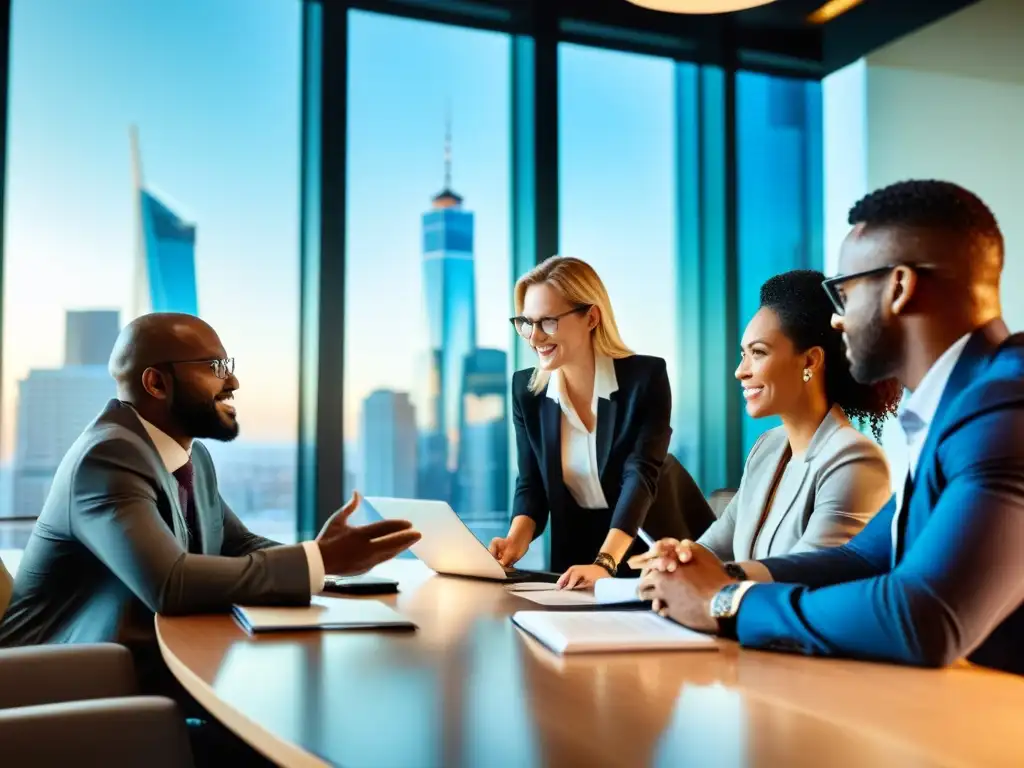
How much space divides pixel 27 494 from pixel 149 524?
2633 millimetres

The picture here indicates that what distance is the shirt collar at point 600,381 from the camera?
3.22 meters

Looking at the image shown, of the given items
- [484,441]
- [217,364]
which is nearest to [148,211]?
[484,441]

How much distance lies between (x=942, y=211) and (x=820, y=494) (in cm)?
82

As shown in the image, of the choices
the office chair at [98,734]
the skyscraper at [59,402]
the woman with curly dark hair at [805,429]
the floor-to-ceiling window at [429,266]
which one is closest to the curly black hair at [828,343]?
the woman with curly dark hair at [805,429]

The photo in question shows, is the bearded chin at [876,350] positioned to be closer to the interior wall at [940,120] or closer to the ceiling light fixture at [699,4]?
the ceiling light fixture at [699,4]

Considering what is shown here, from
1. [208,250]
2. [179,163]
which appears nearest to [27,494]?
[208,250]

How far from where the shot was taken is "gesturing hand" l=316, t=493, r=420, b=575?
6.77ft

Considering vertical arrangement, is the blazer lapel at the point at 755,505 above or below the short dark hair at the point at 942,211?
below

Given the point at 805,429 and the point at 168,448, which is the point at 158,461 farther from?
the point at 805,429

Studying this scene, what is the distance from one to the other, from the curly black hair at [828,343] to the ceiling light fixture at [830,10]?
3.79m

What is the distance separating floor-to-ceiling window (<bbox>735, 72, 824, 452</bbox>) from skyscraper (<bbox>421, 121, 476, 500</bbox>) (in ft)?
5.45

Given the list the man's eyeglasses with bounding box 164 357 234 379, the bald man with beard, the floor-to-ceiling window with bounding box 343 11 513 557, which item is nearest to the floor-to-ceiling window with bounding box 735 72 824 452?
the floor-to-ceiling window with bounding box 343 11 513 557

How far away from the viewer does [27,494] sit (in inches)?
167

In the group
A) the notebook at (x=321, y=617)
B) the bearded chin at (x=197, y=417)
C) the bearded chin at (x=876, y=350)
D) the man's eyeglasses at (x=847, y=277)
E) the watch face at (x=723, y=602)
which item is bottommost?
the notebook at (x=321, y=617)
